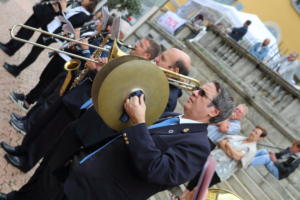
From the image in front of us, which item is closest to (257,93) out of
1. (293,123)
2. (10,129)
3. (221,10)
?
(293,123)

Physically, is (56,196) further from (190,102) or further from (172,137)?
(190,102)

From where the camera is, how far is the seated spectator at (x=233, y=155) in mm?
4098

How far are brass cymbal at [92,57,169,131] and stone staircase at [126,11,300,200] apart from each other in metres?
3.77

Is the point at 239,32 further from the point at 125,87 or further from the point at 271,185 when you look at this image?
the point at 125,87

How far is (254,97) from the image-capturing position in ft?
23.7

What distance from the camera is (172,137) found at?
1.85 metres

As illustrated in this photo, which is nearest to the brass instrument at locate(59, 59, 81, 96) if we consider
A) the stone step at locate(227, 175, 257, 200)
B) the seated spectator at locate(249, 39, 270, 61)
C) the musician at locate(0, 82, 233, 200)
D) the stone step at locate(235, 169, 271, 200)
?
the musician at locate(0, 82, 233, 200)

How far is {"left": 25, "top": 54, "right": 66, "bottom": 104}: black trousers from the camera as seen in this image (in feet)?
13.5

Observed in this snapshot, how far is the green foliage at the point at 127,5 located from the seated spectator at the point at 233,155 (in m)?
9.75

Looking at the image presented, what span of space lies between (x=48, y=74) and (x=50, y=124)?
4.27ft

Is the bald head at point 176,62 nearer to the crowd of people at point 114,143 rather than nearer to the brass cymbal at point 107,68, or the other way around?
the crowd of people at point 114,143

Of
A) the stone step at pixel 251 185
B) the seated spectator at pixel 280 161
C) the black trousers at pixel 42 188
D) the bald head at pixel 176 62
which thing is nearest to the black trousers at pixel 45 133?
the black trousers at pixel 42 188

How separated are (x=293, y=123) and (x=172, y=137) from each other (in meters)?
6.20

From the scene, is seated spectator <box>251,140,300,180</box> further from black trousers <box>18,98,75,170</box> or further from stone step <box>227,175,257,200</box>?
black trousers <box>18,98,75,170</box>
